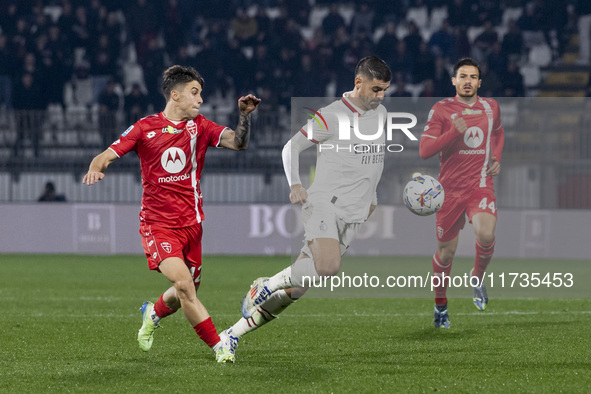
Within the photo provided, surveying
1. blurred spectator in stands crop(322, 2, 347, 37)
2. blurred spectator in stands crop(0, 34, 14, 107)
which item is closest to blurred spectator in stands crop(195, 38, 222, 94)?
blurred spectator in stands crop(322, 2, 347, 37)

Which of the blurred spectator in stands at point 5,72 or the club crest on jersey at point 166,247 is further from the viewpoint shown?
the blurred spectator in stands at point 5,72

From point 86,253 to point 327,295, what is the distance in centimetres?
661

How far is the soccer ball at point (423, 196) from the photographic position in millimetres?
7215

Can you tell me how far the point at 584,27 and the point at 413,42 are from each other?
400cm

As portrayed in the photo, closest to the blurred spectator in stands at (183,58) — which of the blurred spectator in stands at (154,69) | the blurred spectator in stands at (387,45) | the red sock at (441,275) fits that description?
the blurred spectator in stands at (154,69)

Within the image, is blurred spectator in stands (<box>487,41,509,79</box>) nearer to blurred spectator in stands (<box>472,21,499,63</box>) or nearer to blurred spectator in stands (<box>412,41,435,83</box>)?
blurred spectator in stands (<box>472,21,499,63</box>)

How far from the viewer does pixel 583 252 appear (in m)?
14.1

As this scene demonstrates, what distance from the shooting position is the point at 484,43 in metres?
19.6

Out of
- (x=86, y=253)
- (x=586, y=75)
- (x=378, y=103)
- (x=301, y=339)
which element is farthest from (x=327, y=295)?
(x=586, y=75)

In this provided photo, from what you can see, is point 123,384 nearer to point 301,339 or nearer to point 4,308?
point 301,339

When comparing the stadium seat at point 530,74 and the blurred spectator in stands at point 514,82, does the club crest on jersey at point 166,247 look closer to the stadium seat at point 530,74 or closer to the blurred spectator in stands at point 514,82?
the blurred spectator in stands at point 514,82

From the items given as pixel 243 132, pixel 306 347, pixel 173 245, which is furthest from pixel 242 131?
pixel 306 347

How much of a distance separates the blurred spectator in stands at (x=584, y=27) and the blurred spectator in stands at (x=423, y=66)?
3.54 meters

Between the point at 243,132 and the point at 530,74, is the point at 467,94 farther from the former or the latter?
the point at 530,74
